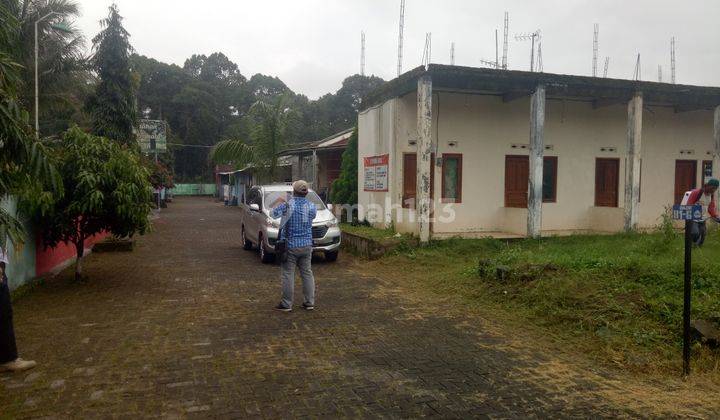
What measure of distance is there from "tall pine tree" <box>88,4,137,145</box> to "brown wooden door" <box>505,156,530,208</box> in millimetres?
11840

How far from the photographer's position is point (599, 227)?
14.8 meters

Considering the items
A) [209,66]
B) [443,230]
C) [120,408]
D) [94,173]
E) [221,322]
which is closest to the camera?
[120,408]

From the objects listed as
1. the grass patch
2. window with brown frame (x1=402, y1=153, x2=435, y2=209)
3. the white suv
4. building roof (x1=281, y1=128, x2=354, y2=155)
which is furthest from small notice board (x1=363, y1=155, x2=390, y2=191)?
building roof (x1=281, y1=128, x2=354, y2=155)

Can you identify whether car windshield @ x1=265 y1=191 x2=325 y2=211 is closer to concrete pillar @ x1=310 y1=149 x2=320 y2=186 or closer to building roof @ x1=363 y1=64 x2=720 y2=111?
building roof @ x1=363 y1=64 x2=720 y2=111

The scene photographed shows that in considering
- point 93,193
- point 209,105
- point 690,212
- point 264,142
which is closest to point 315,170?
point 264,142

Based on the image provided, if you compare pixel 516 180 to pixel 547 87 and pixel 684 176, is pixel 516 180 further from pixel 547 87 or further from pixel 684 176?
pixel 684 176

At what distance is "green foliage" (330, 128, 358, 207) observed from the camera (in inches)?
661

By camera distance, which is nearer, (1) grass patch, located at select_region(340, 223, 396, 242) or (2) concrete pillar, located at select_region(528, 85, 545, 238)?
(1) grass patch, located at select_region(340, 223, 396, 242)

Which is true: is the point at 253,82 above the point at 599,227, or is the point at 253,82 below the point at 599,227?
above

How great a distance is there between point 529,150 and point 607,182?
11.4 ft

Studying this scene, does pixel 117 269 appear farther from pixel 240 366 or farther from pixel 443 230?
pixel 443 230

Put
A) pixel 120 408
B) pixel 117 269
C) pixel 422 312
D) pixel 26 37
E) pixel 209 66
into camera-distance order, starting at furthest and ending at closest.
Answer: pixel 209 66 < pixel 26 37 < pixel 117 269 < pixel 422 312 < pixel 120 408

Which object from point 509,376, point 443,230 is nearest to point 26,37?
point 443,230

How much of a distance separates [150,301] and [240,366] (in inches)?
134
